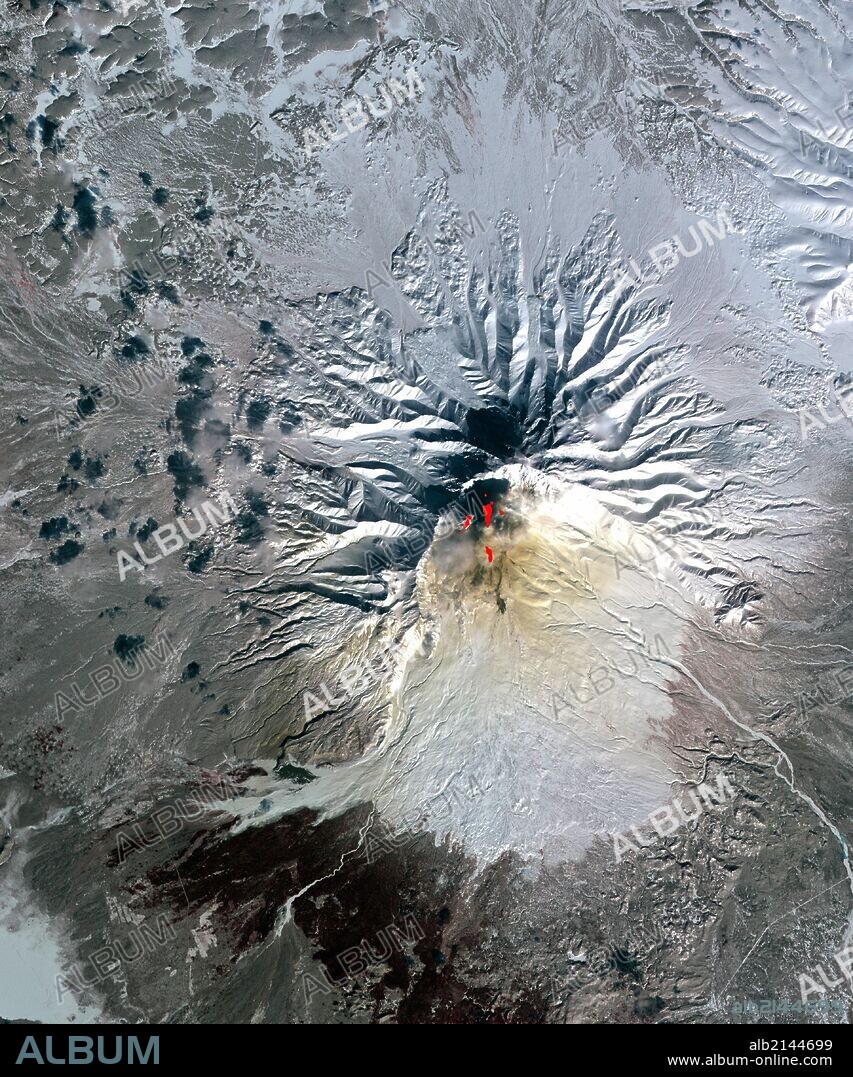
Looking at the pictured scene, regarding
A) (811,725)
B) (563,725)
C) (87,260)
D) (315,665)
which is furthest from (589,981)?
(87,260)

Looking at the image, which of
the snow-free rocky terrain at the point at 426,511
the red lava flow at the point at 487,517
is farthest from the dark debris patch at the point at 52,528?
the red lava flow at the point at 487,517

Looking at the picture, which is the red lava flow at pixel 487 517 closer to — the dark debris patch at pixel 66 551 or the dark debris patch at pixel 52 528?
the dark debris patch at pixel 66 551

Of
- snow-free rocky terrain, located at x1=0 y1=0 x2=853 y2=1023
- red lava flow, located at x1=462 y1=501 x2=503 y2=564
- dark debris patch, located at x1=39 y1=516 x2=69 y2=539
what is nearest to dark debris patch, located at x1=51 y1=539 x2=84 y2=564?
snow-free rocky terrain, located at x1=0 y1=0 x2=853 y2=1023

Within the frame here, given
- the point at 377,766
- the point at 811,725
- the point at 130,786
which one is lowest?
the point at 811,725

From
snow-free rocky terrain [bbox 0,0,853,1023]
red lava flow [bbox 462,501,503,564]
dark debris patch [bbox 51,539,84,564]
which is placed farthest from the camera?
dark debris patch [bbox 51,539,84,564]

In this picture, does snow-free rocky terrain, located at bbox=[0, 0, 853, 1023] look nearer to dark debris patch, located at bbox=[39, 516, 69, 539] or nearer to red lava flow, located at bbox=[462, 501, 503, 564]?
red lava flow, located at bbox=[462, 501, 503, 564]

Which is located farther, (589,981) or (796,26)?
(796,26)
